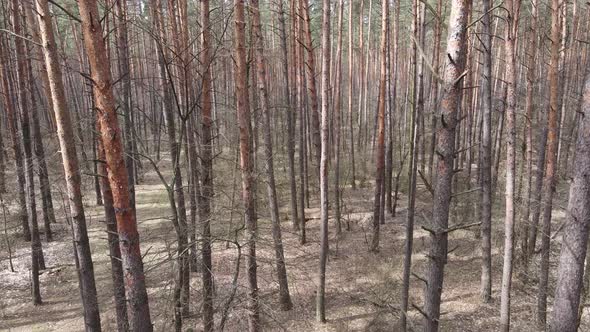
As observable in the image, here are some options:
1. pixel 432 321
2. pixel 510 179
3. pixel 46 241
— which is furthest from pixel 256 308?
pixel 46 241

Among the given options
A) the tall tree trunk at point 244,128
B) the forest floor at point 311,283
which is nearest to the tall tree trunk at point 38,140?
the forest floor at point 311,283

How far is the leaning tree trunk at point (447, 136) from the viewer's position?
314cm

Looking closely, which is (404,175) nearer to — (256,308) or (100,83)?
(256,308)

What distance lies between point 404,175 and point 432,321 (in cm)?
1434

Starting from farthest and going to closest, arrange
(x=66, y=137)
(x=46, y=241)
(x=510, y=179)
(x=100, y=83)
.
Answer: (x=46, y=241) → (x=510, y=179) → (x=66, y=137) → (x=100, y=83)

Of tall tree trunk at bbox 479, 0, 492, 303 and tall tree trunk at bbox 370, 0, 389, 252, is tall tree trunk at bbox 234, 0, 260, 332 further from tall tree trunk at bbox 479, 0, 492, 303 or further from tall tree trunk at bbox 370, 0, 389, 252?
tall tree trunk at bbox 370, 0, 389, 252

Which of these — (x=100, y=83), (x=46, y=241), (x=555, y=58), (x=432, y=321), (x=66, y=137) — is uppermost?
(x=555, y=58)

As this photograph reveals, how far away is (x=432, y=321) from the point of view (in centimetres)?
358

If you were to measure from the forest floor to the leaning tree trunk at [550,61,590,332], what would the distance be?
263cm

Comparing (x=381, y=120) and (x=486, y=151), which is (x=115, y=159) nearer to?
(x=486, y=151)

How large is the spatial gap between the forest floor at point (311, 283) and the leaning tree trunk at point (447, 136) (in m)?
3.26

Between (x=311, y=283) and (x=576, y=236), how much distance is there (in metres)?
6.49

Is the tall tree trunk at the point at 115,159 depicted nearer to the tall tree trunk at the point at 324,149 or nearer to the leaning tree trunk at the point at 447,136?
the leaning tree trunk at the point at 447,136

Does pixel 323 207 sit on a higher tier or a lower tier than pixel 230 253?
higher
